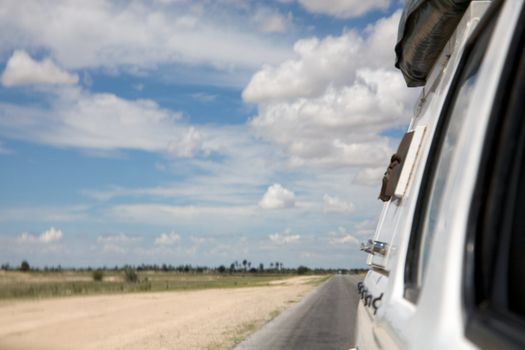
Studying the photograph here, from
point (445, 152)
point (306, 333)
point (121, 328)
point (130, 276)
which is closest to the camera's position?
point (445, 152)

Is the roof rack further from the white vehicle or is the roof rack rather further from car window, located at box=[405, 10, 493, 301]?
the white vehicle

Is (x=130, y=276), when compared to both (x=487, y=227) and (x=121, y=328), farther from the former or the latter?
(x=487, y=227)

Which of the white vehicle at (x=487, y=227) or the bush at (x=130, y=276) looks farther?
the bush at (x=130, y=276)

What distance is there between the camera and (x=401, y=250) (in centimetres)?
284

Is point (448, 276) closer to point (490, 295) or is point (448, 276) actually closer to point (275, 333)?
point (490, 295)

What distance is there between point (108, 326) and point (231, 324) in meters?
6.67

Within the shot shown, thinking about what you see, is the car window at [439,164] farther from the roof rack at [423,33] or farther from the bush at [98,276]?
the bush at [98,276]

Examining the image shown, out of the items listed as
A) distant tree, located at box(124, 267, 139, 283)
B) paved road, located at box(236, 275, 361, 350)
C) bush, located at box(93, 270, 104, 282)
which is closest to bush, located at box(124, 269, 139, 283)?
distant tree, located at box(124, 267, 139, 283)

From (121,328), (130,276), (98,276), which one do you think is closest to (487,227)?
(121,328)

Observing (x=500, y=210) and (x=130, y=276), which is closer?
(x=500, y=210)

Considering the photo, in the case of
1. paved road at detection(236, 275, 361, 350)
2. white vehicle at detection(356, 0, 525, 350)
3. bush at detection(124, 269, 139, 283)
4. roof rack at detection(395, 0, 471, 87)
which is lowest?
paved road at detection(236, 275, 361, 350)

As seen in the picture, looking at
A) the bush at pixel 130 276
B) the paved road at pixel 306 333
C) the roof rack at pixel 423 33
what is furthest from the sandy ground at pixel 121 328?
the bush at pixel 130 276

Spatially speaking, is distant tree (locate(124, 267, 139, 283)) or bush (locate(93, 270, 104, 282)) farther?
distant tree (locate(124, 267, 139, 283))

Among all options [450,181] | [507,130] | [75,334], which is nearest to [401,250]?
[450,181]
